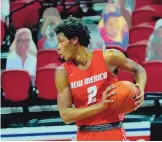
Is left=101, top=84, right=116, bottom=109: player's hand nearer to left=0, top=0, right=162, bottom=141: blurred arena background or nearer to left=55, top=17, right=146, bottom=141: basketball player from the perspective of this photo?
left=55, top=17, right=146, bottom=141: basketball player

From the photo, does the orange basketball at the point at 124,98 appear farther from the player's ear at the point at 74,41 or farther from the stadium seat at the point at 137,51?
the stadium seat at the point at 137,51

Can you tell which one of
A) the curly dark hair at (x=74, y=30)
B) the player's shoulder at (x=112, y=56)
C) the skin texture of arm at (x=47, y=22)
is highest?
the curly dark hair at (x=74, y=30)

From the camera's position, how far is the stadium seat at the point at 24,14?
5.66m

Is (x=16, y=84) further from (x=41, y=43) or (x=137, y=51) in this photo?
(x=137, y=51)

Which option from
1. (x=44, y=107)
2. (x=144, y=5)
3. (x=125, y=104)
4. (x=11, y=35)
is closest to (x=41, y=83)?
(x=44, y=107)

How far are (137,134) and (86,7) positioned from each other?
5.76ft

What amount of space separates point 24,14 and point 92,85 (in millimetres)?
3163

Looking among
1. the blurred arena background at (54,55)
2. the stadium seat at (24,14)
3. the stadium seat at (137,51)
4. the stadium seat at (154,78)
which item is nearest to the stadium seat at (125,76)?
the blurred arena background at (54,55)

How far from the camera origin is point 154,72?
4.96 m

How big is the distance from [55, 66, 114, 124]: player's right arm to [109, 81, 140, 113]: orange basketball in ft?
0.15

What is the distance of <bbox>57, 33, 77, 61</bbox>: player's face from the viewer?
2832mm

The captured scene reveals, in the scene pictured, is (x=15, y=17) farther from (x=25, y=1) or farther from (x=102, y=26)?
(x=102, y=26)

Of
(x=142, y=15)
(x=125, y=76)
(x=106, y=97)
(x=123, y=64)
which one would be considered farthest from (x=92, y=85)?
(x=142, y=15)

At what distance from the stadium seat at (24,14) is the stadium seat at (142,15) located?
3.84 ft
